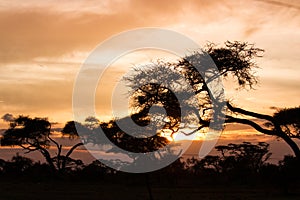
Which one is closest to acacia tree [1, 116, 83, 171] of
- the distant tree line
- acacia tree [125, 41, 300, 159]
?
the distant tree line

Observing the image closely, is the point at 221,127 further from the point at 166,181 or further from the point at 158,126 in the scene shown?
the point at 166,181

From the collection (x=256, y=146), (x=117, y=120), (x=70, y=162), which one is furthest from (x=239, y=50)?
(x=70, y=162)

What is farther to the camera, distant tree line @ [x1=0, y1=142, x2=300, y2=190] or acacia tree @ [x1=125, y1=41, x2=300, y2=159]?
distant tree line @ [x1=0, y1=142, x2=300, y2=190]

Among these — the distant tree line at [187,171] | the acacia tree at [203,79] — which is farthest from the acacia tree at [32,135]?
the acacia tree at [203,79]

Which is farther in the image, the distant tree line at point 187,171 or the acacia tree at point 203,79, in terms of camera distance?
the distant tree line at point 187,171

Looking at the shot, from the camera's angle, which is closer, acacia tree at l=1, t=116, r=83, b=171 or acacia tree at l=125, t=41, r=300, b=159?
acacia tree at l=125, t=41, r=300, b=159

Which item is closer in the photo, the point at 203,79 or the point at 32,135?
the point at 203,79

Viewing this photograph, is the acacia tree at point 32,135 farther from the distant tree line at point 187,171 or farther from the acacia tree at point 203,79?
the acacia tree at point 203,79

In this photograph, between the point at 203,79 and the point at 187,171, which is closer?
the point at 203,79

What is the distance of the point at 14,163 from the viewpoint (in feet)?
188

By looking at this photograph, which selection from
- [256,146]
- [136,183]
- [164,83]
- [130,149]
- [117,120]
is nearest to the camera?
[164,83]

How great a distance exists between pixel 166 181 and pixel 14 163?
1881 cm

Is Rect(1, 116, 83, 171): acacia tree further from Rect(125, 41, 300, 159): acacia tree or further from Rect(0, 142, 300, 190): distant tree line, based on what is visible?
Rect(125, 41, 300, 159): acacia tree

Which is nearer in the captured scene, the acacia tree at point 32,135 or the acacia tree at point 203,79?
the acacia tree at point 203,79
